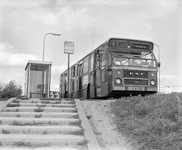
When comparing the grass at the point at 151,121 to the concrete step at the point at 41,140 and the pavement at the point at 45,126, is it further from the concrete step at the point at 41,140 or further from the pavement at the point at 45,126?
the concrete step at the point at 41,140

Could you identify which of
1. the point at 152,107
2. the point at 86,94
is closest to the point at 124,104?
the point at 152,107

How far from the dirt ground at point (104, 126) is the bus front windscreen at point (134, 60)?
3.15m

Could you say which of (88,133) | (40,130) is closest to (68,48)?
(40,130)

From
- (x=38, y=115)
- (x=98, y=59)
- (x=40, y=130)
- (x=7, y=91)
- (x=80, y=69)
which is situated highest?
(x=98, y=59)

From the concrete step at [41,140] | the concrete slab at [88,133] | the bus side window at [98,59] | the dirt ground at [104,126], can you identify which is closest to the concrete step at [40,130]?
the concrete slab at [88,133]

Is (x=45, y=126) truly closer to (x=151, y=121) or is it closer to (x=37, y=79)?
(x=151, y=121)

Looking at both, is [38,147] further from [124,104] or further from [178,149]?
[124,104]

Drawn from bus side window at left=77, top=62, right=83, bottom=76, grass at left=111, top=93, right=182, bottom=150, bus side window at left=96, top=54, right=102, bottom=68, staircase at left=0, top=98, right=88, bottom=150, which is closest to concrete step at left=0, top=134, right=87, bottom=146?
staircase at left=0, top=98, right=88, bottom=150

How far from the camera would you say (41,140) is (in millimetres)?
6594

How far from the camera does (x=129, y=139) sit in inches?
282

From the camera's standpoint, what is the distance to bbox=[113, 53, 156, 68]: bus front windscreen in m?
13.1

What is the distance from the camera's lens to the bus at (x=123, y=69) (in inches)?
501

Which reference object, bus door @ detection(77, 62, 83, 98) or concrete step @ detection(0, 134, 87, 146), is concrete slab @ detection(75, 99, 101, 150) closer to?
concrete step @ detection(0, 134, 87, 146)

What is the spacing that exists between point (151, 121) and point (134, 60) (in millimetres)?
5937
